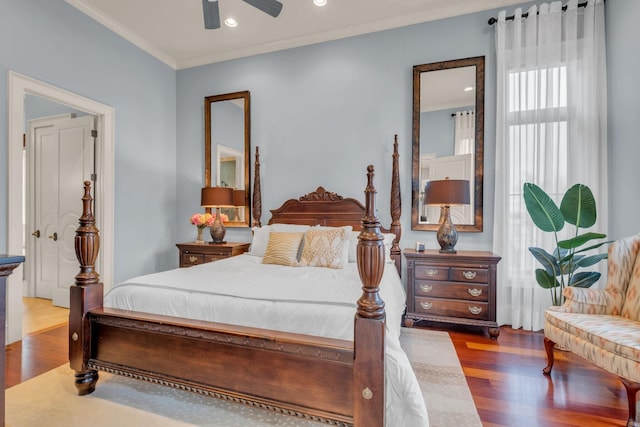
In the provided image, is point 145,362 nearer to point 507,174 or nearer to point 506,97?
point 507,174

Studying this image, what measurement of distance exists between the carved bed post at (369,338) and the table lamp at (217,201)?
2.94 m

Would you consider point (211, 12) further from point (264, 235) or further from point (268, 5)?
point (264, 235)

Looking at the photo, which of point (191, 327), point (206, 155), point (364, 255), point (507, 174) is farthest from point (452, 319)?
point (206, 155)

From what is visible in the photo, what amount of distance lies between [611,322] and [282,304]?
6.68ft

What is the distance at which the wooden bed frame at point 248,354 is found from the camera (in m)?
1.39

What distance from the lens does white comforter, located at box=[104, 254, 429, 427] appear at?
140 cm

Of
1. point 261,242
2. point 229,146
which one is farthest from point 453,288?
point 229,146

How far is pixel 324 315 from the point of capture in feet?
5.30

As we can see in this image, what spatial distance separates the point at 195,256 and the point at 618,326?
3979 millimetres

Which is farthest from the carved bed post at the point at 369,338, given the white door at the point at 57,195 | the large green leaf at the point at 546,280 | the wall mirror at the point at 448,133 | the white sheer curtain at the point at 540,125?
the white door at the point at 57,195

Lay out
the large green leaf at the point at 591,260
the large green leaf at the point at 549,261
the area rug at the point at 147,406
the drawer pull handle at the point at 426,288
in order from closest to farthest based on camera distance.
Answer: the area rug at the point at 147,406 < the large green leaf at the point at 591,260 < the large green leaf at the point at 549,261 < the drawer pull handle at the point at 426,288

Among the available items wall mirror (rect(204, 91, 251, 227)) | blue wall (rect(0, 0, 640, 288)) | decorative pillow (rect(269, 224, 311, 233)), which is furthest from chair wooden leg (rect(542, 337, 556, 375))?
wall mirror (rect(204, 91, 251, 227))

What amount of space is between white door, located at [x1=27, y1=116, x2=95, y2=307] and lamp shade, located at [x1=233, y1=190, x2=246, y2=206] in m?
1.68

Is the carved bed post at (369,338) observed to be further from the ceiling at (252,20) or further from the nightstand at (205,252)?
the ceiling at (252,20)
